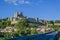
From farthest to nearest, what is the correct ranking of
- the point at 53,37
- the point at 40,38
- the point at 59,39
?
1. the point at 59,39
2. the point at 53,37
3. the point at 40,38

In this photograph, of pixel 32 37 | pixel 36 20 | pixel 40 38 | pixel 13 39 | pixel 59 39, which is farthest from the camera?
pixel 36 20

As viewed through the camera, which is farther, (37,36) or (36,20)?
(36,20)

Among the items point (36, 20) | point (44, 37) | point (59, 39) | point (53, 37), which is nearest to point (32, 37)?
point (44, 37)

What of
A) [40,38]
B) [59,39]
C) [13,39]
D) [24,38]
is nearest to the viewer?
[13,39]

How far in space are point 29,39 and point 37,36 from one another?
759 millimetres

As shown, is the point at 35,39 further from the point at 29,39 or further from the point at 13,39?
the point at 13,39

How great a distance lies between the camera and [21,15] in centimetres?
5953

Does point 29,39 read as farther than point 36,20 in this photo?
No

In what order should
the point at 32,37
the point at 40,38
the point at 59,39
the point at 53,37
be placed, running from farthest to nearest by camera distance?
the point at 59,39 → the point at 53,37 → the point at 40,38 → the point at 32,37

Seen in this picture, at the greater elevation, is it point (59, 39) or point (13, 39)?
point (13, 39)

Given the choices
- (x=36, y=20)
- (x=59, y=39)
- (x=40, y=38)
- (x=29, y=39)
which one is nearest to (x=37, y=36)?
(x=40, y=38)

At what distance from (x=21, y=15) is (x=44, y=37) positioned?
51.0 meters

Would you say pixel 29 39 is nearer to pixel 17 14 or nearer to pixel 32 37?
pixel 32 37

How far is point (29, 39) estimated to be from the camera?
743 cm
